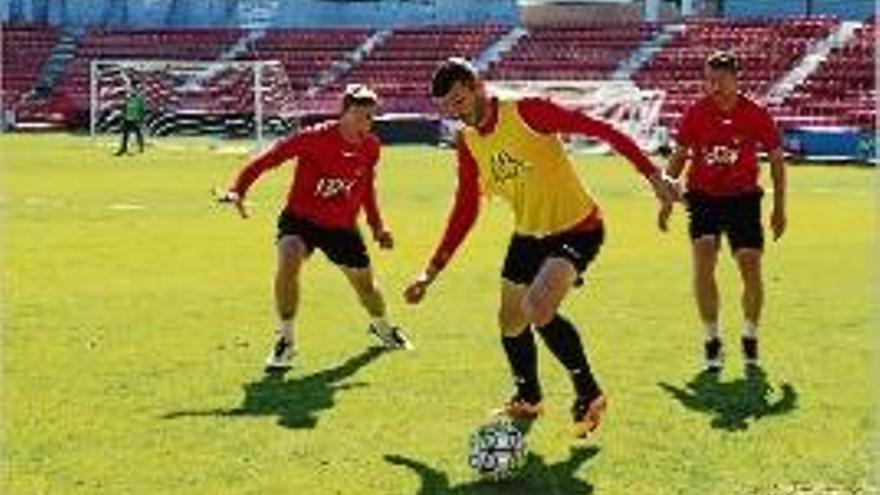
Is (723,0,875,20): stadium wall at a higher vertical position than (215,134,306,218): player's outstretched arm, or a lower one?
lower

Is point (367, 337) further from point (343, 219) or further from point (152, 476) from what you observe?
point (152, 476)

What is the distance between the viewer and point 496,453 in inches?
336

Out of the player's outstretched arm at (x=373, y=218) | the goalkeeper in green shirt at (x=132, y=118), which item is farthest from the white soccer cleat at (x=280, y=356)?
the goalkeeper in green shirt at (x=132, y=118)

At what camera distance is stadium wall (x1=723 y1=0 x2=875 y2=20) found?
222ft

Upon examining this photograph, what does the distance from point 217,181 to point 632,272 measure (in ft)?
56.0

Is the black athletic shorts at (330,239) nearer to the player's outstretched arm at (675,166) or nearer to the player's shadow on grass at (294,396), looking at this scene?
the player's shadow on grass at (294,396)

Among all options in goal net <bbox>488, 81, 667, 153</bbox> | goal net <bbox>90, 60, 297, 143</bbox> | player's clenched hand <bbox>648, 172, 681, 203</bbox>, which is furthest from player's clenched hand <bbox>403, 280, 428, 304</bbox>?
goal net <bbox>90, 60, 297, 143</bbox>

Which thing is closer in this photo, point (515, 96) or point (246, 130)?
point (515, 96)

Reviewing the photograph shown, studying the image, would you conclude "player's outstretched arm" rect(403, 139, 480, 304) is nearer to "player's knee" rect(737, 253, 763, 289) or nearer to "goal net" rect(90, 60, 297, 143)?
"player's knee" rect(737, 253, 763, 289)

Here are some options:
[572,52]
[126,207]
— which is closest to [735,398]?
[126,207]

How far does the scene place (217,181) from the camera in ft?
114

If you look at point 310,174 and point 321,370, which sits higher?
point 310,174

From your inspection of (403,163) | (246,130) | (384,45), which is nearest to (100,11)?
(384,45)

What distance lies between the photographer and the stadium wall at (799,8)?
67625 millimetres
